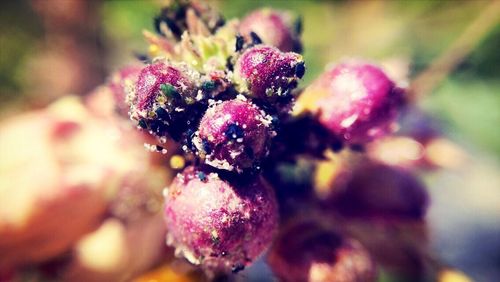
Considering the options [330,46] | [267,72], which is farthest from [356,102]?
[330,46]

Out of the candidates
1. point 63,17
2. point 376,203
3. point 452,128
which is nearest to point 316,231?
point 376,203

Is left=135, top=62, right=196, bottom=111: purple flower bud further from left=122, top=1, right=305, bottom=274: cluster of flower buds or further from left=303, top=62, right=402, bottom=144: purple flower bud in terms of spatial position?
left=303, top=62, right=402, bottom=144: purple flower bud

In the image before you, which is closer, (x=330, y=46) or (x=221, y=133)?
(x=221, y=133)

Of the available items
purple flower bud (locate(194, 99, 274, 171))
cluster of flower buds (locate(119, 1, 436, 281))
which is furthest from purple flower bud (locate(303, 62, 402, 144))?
purple flower bud (locate(194, 99, 274, 171))

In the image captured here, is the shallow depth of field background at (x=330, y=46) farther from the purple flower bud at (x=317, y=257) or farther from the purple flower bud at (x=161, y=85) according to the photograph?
the purple flower bud at (x=161, y=85)

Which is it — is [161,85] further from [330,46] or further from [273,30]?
[330,46]

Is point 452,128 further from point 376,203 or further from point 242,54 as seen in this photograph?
point 242,54

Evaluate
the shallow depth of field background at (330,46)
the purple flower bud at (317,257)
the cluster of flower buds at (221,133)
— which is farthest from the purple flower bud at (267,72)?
the shallow depth of field background at (330,46)

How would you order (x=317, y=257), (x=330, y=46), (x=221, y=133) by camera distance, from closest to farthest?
(x=221, y=133)
(x=317, y=257)
(x=330, y=46)
